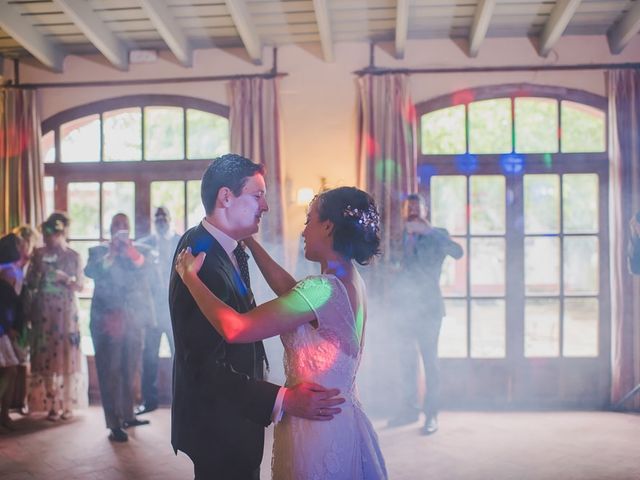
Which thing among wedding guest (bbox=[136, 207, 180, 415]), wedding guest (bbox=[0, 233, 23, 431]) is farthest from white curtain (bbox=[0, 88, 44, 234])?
wedding guest (bbox=[136, 207, 180, 415])

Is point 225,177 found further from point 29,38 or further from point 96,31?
point 29,38

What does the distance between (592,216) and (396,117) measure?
200cm

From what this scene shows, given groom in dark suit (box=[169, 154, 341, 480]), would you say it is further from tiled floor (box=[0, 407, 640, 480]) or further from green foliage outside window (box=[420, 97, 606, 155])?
green foliage outside window (box=[420, 97, 606, 155])

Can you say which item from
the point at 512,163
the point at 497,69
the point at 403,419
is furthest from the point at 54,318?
the point at 497,69

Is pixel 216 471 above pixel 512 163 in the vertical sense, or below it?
below

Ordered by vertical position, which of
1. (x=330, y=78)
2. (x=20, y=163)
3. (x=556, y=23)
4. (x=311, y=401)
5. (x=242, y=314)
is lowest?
(x=311, y=401)

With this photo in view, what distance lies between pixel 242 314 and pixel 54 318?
4.16 m

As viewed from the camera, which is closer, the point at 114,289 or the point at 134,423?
the point at 114,289

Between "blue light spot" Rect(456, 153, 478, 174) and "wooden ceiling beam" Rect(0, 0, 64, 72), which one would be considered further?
"blue light spot" Rect(456, 153, 478, 174)

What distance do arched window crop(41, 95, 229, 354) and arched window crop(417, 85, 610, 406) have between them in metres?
2.13

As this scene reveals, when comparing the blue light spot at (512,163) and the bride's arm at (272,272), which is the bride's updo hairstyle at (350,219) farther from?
the blue light spot at (512,163)

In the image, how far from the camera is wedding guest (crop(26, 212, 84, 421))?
5367 millimetres

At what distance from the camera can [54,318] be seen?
5.43 metres

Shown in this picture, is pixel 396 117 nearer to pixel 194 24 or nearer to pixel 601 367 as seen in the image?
pixel 194 24
